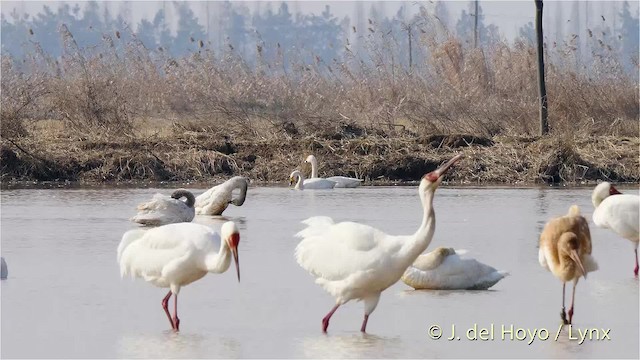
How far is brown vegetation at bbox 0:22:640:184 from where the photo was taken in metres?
21.4

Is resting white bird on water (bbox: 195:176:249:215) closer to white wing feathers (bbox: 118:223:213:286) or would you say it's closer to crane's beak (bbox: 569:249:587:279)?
white wing feathers (bbox: 118:223:213:286)

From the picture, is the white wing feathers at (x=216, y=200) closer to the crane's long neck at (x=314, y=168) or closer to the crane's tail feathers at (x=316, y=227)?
the crane's long neck at (x=314, y=168)

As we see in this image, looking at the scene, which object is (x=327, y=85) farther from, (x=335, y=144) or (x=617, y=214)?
(x=617, y=214)

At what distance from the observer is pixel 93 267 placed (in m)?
11.0

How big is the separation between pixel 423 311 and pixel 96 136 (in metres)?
14.3

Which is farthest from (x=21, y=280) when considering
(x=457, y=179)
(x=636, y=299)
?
(x=457, y=179)

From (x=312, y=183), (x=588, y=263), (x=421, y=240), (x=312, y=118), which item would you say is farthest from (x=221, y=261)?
(x=312, y=118)

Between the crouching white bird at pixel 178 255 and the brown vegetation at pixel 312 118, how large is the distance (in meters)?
12.4

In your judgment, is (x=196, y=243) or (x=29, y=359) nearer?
(x=29, y=359)

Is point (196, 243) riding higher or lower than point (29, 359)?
higher

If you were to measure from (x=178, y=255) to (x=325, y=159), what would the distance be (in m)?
13.6

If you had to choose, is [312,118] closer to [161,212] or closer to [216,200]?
[216,200]

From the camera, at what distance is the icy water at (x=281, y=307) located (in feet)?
26.3

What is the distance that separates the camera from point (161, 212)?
14.4 m
